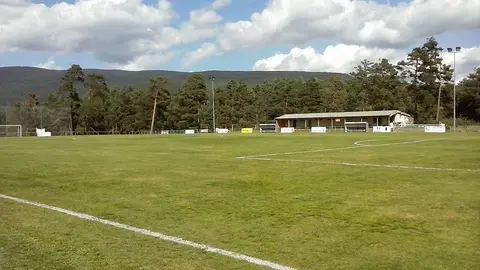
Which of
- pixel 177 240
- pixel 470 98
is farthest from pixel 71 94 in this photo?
pixel 177 240

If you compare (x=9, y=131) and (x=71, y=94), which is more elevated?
(x=71, y=94)

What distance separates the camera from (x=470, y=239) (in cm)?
639

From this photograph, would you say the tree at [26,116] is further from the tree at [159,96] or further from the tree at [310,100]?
the tree at [310,100]

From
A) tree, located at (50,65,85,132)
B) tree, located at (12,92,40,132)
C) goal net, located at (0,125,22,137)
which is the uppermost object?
tree, located at (50,65,85,132)

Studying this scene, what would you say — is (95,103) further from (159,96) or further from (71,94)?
(159,96)

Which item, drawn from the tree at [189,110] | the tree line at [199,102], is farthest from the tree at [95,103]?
the tree at [189,110]

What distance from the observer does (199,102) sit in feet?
399

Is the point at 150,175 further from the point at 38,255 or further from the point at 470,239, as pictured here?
the point at 470,239

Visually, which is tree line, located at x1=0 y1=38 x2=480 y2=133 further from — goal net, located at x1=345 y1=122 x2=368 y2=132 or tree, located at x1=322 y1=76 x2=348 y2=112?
goal net, located at x1=345 y1=122 x2=368 y2=132

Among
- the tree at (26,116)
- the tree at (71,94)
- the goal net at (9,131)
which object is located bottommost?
the goal net at (9,131)

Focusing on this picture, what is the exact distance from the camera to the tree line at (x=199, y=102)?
103 m

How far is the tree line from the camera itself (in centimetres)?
10344

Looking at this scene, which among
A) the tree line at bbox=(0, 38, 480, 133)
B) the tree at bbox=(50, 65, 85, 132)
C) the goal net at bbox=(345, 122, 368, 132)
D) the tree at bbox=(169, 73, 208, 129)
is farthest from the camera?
the tree at bbox=(50, 65, 85, 132)

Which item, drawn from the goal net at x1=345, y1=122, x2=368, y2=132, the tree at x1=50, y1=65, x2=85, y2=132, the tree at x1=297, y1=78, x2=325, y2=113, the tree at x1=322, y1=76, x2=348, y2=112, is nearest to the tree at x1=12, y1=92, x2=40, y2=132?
the tree at x1=50, y1=65, x2=85, y2=132
